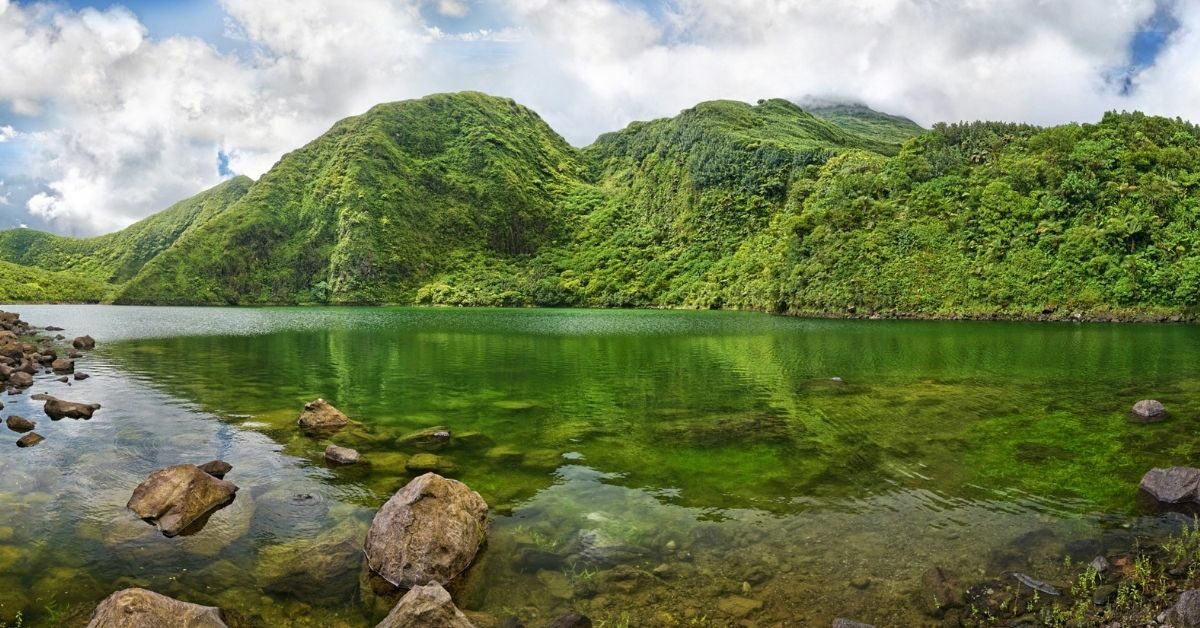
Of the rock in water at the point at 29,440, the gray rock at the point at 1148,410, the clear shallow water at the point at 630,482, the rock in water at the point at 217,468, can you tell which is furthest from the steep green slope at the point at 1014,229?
the rock in water at the point at 29,440

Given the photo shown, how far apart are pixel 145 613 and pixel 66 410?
23.2 meters

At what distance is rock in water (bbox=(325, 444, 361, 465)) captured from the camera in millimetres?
19659

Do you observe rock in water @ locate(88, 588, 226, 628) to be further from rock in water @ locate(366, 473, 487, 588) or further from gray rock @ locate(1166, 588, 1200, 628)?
gray rock @ locate(1166, 588, 1200, 628)

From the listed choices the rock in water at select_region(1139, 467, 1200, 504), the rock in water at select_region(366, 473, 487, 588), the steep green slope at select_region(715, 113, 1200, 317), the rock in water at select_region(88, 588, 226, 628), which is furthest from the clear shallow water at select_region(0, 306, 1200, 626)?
the steep green slope at select_region(715, 113, 1200, 317)

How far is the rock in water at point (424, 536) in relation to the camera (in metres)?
11.9

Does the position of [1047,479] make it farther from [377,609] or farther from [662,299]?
[662,299]

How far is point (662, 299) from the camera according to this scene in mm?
199000

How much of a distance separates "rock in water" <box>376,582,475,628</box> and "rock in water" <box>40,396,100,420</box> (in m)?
24.7

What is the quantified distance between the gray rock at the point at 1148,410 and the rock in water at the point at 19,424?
44.8 m

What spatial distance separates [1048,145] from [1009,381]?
11342 cm

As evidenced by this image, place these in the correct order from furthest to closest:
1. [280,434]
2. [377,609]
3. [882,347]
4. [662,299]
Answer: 1. [662,299]
2. [882,347]
3. [280,434]
4. [377,609]

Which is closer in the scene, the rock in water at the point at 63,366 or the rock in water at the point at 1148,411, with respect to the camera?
the rock in water at the point at 1148,411

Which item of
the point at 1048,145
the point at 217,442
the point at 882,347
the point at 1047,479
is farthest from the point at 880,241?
the point at 217,442

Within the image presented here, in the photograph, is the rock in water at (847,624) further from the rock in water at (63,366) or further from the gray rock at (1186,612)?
the rock in water at (63,366)
